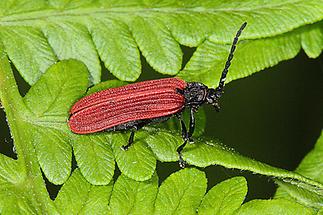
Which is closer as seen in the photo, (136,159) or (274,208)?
(274,208)

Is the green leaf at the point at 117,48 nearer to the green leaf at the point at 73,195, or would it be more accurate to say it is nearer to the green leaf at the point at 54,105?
the green leaf at the point at 54,105

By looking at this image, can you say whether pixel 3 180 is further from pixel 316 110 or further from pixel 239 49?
pixel 316 110

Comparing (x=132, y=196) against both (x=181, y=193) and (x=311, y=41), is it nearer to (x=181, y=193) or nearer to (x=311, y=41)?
(x=181, y=193)

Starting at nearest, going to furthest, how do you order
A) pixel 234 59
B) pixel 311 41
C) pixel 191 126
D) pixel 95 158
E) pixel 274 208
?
pixel 274 208, pixel 95 158, pixel 191 126, pixel 234 59, pixel 311 41

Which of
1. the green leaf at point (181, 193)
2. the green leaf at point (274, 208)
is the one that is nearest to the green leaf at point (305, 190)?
the green leaf at point (274, 208)

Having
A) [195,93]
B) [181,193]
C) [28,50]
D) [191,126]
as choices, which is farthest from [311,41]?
[28,50]

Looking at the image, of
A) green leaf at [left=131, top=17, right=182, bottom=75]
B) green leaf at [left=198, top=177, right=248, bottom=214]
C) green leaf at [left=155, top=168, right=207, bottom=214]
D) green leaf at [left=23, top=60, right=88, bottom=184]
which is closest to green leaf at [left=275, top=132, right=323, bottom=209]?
green leaf at [left=198, top=177, right=248, bottom=214]

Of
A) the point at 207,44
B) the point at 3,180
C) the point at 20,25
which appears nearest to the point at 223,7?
the point at 207,44
